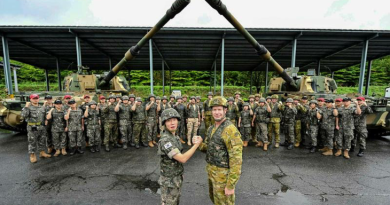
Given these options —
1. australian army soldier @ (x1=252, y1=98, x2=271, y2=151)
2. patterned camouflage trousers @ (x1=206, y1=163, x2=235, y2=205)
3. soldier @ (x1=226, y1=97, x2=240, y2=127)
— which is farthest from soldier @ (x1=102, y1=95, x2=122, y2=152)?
patterned camouflage trousers @ (x1=206, y1=163, x2=235, y2=205)

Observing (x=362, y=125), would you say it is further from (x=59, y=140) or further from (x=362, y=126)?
(x=59, y=140)

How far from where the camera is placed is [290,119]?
6.08 meters

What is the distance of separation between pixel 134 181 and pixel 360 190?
435 centimetres

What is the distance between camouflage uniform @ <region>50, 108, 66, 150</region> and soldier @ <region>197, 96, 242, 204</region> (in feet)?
16.1

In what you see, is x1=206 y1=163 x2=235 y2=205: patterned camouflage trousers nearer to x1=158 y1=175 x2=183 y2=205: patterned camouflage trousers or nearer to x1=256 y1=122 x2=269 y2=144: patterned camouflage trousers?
x1=158 y1=175 x2=183 y2=205: patterned camouflage trousers

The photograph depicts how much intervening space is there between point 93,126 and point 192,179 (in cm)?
347

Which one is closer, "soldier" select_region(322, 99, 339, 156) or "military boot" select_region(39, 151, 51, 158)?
"military boot" select_region(39, 151, 51, 158)

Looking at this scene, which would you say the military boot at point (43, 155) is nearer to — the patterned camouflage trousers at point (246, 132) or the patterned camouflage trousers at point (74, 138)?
the patterned camouflage trousers at point (74, 138)

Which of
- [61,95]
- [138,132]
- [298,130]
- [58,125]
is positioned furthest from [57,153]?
[298,130]

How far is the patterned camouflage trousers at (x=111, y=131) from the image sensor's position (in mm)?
5867

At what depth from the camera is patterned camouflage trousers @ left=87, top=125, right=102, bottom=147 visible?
5625 millimetres

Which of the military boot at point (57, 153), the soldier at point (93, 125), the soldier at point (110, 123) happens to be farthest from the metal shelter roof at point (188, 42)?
the military boot at point (57, 153)

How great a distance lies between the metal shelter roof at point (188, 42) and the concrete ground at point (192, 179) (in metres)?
6.55

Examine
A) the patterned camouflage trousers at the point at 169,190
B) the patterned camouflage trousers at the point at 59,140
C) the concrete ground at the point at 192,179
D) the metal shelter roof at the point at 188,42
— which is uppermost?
the metal shelter roof at the point at 188,42
